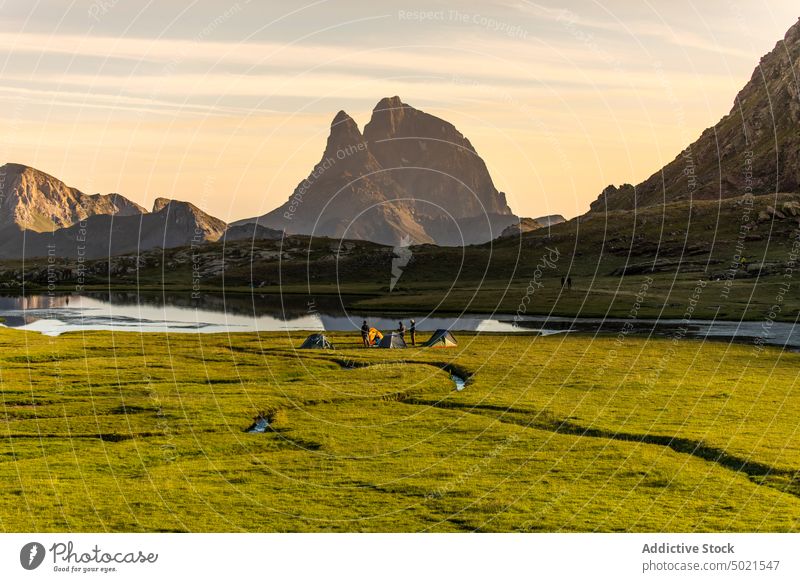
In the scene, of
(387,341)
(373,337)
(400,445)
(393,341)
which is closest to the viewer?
(400,445)

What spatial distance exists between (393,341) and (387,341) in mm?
582

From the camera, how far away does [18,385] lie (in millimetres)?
58125

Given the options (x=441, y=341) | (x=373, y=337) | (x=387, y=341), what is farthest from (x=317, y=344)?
(x=441, y=341)

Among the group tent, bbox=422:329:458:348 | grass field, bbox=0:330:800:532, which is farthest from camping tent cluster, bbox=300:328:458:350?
grass field, bbox=0:330:800:532

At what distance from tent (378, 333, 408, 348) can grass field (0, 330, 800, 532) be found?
417 inches

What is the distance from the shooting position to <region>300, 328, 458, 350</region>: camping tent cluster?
8269 cm

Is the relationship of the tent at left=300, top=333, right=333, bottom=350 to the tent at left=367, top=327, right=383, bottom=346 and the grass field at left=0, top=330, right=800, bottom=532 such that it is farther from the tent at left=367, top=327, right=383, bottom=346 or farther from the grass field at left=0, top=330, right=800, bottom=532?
the grass field at left=0, top=330, right=800, bottom=532

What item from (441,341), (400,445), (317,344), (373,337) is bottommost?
(400,445)

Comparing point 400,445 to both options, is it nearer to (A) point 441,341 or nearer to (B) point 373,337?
(A) point 441,341

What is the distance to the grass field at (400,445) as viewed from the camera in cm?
3238

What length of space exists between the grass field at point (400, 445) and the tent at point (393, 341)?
34.8 feet

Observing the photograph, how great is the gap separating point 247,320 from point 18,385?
73188 millimetres

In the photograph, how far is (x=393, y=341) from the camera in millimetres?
84062

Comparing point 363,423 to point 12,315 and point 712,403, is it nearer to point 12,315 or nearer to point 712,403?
point 712,403
